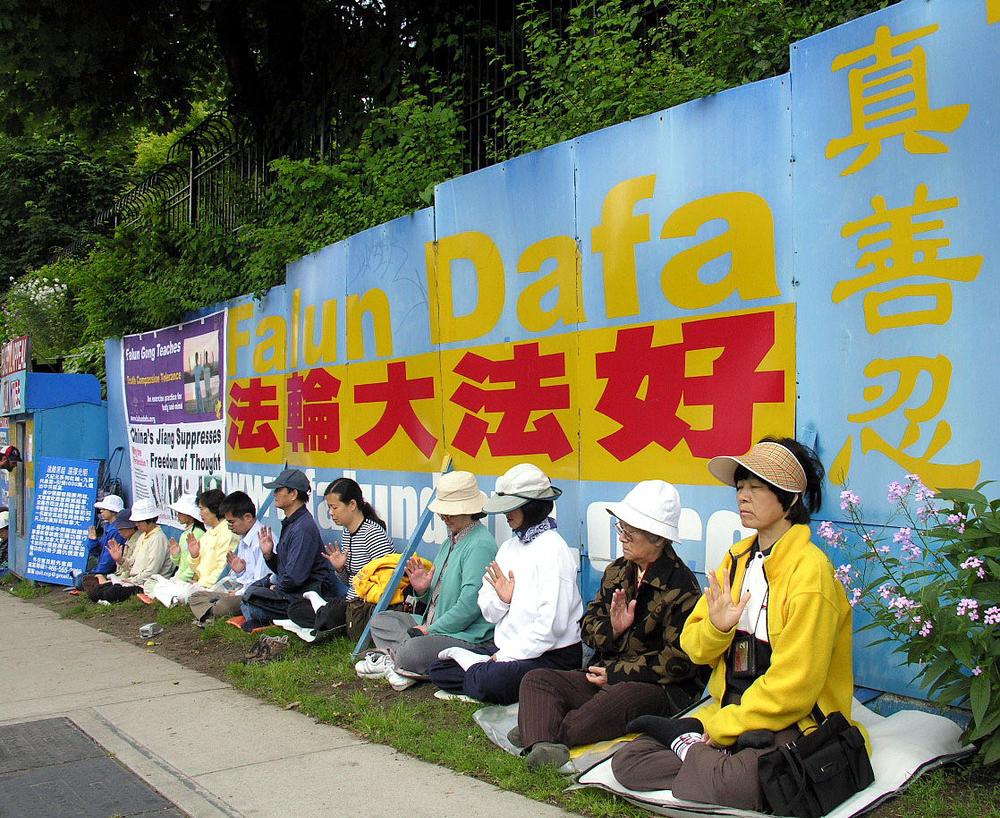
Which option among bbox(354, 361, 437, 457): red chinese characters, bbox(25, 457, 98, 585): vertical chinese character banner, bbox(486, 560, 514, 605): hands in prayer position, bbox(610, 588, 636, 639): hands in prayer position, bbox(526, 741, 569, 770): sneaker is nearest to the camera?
bbox(526, 741, 569, 770): sneaker

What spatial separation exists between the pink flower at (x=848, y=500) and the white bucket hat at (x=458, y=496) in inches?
94.0

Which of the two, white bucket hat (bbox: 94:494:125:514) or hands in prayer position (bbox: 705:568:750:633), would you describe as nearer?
hands in prayer position (bbox: 705:568:750:633)

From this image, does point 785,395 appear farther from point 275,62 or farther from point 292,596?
point 275,62

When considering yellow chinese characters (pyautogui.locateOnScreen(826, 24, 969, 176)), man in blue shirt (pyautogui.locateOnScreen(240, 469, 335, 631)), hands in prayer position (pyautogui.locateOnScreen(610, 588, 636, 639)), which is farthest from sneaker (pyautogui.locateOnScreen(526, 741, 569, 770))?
man in blue shirt (pyautogui.locateOnScreen(240, 469, 335, 631))

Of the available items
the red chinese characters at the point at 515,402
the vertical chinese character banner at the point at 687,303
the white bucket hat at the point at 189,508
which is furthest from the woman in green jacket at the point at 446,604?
the white bucket hat at the point at 189,508

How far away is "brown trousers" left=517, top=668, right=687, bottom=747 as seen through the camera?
4.57 meters

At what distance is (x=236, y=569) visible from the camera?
343 inches

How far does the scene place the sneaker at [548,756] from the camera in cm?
450

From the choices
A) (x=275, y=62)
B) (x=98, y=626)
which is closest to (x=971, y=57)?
(x=98, y=626)

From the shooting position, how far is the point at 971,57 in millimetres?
4180

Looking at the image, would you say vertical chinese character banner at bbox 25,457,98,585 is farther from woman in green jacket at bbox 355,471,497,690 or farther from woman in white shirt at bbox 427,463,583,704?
woman in white shirt at bbox 427,463,583,704

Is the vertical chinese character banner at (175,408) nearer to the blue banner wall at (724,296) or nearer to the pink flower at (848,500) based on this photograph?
the blue banner wall at (724,296)

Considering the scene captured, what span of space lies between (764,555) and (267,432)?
6636mm

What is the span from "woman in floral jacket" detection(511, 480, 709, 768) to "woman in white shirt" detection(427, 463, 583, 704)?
1.19 ft
